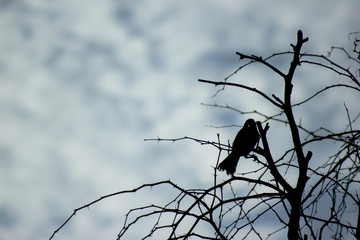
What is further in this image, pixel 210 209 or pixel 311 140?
pixel 311 140

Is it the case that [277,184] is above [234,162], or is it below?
below

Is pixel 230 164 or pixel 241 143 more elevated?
pixel 241 143

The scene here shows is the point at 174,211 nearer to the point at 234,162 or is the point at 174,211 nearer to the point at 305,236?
the point at 305,236

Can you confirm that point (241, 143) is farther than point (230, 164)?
Yes

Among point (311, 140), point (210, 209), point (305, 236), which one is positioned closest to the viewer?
point (305, 236)

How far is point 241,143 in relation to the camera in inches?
197

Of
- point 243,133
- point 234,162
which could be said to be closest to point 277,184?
point 234,162

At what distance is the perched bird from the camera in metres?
4.68

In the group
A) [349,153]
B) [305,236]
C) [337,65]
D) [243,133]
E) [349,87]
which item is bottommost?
[305,236]

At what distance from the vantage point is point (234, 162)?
186 inches

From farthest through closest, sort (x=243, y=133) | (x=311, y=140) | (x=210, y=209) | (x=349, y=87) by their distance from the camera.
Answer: (x=243, y=133), (x=349, y=87), (x=311, y=140), (x=210, y=209)

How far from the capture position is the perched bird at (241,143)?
468 centimetres

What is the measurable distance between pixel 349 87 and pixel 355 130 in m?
0.36

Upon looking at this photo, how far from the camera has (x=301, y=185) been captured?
8.47 ft
